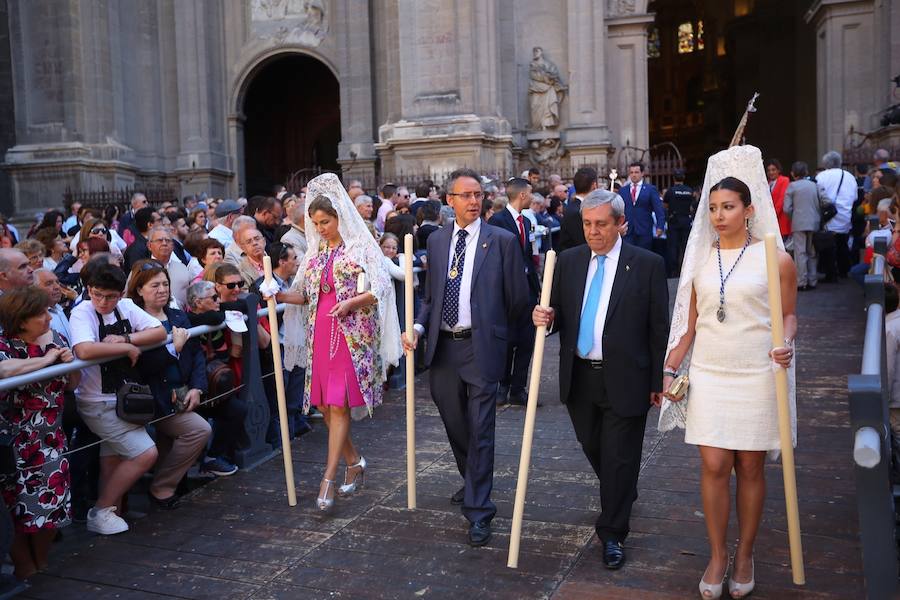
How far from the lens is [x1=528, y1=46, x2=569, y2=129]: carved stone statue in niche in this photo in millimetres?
22766

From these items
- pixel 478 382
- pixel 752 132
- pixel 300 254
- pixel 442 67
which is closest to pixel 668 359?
pixel 478 382

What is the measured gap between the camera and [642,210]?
42.8ft

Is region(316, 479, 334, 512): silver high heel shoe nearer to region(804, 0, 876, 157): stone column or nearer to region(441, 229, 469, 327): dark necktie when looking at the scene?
region(441, 229, 469, 327): dark necktie

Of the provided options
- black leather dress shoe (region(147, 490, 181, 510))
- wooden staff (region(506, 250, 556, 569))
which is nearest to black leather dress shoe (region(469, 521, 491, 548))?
wooden staff (region(506, 250, 556, 569))

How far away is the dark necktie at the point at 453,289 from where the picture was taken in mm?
5645

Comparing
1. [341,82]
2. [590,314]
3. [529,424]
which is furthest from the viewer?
[341,82]

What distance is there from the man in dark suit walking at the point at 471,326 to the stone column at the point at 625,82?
18307 mm

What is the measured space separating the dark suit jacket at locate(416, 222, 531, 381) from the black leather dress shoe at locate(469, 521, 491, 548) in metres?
0.85

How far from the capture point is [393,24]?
891 inches

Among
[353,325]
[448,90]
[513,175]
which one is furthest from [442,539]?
[448,90]

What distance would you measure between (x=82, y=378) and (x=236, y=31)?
69.2 feet

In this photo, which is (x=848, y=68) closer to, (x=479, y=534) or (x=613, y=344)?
(x=613, y=344)

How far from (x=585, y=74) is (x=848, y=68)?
20.1 feet

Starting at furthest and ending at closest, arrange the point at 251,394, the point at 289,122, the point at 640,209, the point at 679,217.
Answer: the point at 289,122 < the point at 679,217 < the point at 640,209 < the point at 251,394
